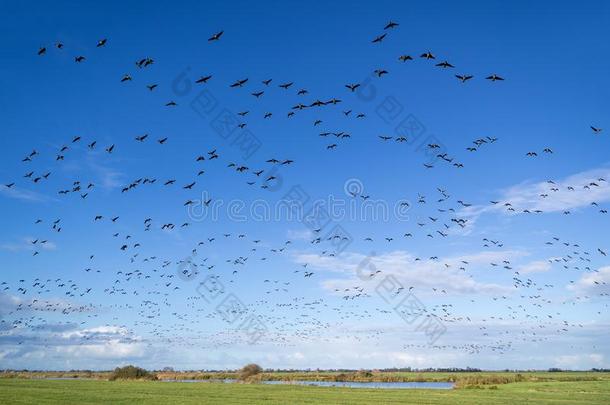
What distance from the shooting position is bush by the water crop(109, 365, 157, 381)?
108244mm

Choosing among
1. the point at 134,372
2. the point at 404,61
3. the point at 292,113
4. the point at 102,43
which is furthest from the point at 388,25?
the point at 134,372

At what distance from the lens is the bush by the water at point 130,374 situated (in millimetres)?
108244

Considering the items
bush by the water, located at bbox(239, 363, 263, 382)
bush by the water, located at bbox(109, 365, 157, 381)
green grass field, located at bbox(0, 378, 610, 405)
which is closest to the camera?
green grass field, located at bbox(0, 378, 610, 405)

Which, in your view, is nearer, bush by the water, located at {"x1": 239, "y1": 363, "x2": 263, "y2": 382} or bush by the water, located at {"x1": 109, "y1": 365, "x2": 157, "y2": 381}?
bush by the water, located at {"x1": 109, "y1": 365, "x2": 157, "y2": 381}

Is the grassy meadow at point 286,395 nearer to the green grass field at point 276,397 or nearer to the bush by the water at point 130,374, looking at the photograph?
the green grass field at point 276,397

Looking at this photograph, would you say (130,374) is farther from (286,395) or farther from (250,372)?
(286,395)

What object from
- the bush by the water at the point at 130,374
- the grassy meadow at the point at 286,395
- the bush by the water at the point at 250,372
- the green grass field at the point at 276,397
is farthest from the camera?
the bush by the water at the point at 250,372

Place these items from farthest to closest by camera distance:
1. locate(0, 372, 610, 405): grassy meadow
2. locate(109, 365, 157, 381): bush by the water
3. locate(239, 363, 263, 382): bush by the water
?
locate(239, 363, 263, 382): bush by the water < locate(109, 365, 157, 381): bush by the water < locate(0, 372, 610, 405): grassy meadow

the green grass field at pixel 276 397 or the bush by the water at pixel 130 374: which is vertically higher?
the green grass field at pixel 276 397

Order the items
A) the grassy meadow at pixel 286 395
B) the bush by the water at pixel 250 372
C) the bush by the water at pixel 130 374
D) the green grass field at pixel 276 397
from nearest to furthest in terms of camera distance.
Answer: the green grass field at pixel 276 397, the grassy meadow at pixel 286 395, the bush by the water at pixel 130 374, the bush by the water at pixel 250 372

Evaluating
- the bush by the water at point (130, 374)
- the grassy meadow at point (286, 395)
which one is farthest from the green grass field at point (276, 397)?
the bush by the water at point (130, 374)

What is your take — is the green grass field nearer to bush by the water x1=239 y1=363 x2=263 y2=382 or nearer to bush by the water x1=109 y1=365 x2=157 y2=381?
bush by the water x1=109 y1=365 x2=157 y2=381

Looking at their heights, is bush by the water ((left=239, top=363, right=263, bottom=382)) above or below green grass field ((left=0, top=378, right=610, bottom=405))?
below

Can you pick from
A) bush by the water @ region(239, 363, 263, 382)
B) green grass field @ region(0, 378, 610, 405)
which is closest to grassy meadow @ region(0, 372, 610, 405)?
green grass field @ region(0, 378, 610, 405)
